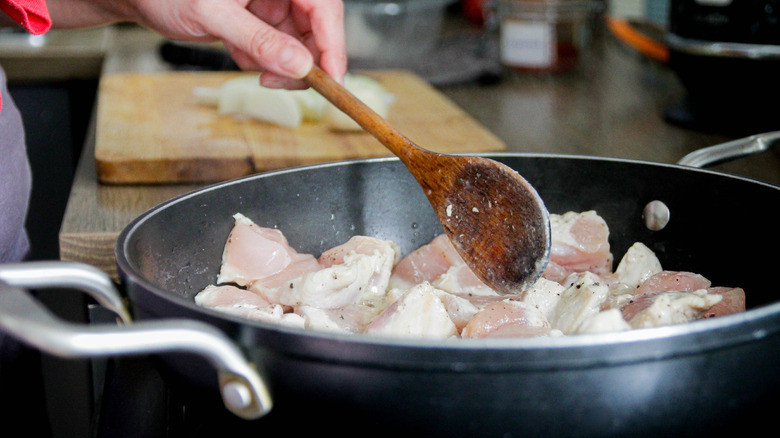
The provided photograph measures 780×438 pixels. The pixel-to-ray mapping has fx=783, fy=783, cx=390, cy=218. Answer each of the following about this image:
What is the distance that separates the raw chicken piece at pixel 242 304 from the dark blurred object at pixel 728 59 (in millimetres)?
1010

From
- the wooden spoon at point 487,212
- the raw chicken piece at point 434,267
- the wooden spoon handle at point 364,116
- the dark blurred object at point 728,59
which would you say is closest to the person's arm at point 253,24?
the wooden spoon handle at point 364,116

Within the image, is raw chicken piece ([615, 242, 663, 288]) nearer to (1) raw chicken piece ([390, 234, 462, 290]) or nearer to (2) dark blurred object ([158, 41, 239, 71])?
(1) raw chicken piece ([390, 234, 462, 290])

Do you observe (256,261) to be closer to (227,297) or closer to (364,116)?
(227,297)

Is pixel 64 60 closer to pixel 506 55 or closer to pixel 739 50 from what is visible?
pixel 506 55

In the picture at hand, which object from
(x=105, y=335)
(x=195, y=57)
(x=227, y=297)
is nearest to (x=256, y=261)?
(x=227, y=297)

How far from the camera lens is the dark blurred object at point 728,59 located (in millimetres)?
1401

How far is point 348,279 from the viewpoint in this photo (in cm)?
91

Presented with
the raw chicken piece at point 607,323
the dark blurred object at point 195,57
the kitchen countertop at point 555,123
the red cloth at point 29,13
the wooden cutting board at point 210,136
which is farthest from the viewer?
the dark blurred object at point 195,57

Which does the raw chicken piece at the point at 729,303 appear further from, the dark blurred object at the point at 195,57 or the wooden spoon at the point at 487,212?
the dark blurred object at the point at 195,57

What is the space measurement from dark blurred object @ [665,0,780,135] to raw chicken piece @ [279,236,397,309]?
2.75 feet

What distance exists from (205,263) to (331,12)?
18.0 inches

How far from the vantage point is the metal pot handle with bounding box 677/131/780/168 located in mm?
987

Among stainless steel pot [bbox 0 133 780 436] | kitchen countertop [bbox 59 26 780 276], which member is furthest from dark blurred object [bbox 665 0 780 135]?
stainless steel pot [bbox 0 133 780 436]

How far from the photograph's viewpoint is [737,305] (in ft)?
2.69
